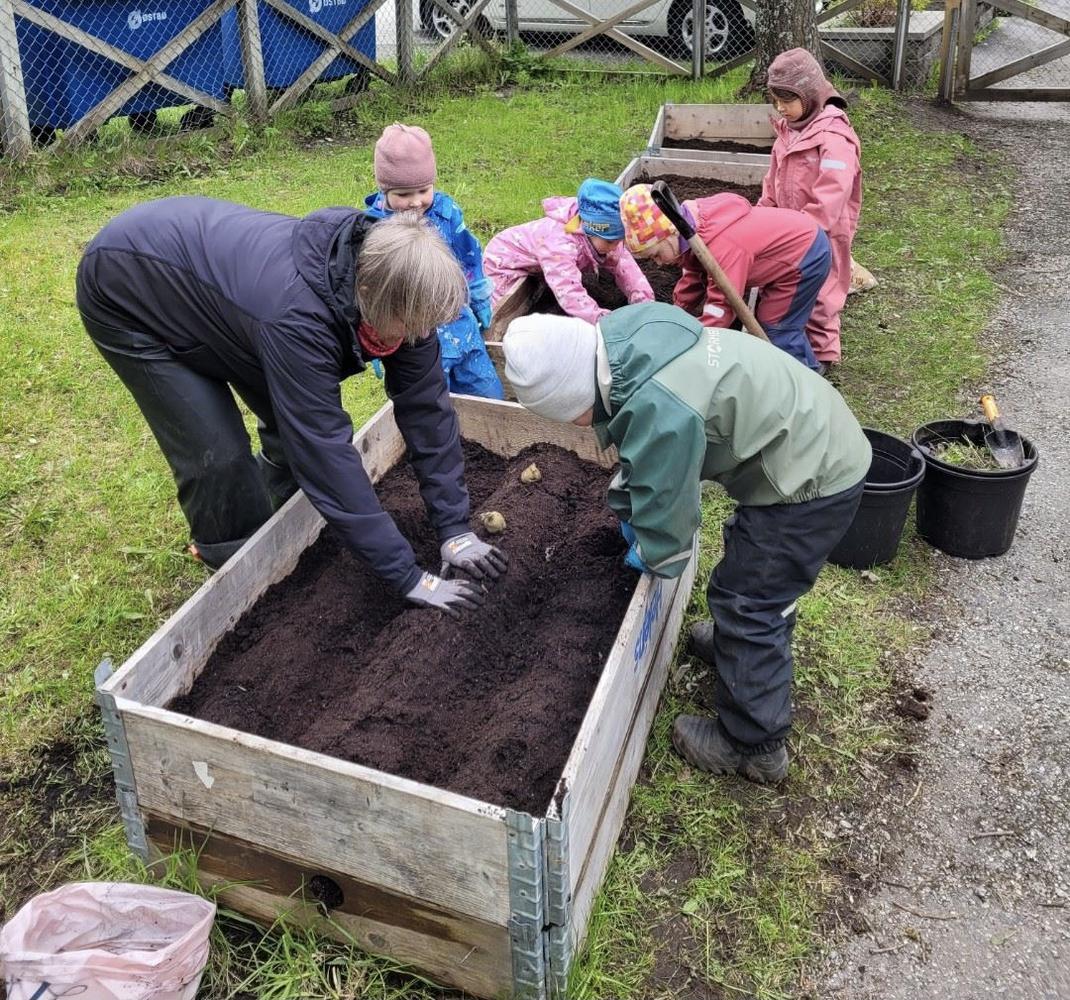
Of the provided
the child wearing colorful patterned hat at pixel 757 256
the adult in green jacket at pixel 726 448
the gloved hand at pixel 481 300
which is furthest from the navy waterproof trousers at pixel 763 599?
the gloved hand at pixel 481 300

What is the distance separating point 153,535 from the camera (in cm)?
454

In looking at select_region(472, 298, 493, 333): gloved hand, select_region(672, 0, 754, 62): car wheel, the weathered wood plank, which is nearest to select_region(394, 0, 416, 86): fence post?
select_region(672, 0, 754, 62): car wheel

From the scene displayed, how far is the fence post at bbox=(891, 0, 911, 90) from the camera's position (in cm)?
1084

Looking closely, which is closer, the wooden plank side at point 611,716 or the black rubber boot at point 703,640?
the wooden plank side at point 611,716

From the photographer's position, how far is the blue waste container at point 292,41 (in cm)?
979

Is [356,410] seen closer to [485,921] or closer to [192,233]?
[192,233]

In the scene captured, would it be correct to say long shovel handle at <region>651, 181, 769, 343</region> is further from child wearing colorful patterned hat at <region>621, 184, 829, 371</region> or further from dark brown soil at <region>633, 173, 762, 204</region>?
dark brown soil at <region>633, 173, 762, 204</region>

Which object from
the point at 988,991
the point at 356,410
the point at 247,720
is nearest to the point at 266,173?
the point at 356,410

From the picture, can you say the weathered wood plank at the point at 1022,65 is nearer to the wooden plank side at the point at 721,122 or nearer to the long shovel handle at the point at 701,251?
the wooden plank side at the point at 721,122

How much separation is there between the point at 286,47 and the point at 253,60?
513 millimetres

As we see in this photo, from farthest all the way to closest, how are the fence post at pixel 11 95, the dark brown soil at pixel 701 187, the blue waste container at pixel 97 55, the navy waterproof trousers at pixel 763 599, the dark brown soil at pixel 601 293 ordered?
the blue waste container at pixel 97 55, the fence post at pixel 11 95, the dark brown soil at pixel 701 187, the dark brown soil at pixel 601 293, the navy waterproof trousers at pixel 763 599


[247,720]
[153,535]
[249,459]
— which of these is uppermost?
[249,459]

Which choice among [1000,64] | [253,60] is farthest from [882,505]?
[1000,64]

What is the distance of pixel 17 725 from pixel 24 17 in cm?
675
